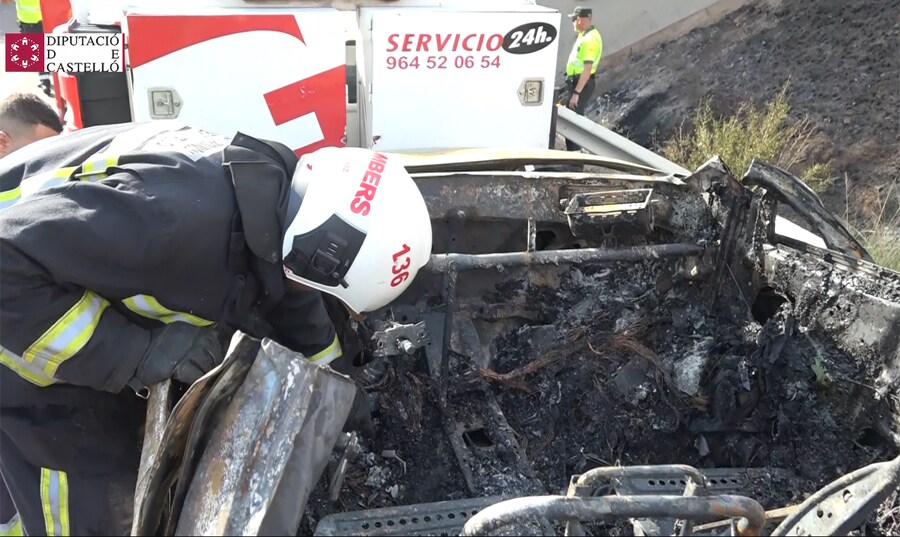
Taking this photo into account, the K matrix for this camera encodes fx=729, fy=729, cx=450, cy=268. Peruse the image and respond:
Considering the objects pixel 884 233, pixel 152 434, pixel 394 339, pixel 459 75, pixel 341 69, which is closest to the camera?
pixel 152 434

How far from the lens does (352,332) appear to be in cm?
256

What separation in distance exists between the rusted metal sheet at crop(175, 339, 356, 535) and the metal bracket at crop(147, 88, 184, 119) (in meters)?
3.34

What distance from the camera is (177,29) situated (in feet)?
13.9

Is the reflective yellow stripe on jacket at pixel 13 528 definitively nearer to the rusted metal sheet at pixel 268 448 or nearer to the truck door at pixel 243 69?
the rusted metal sheet at pixel 268 448

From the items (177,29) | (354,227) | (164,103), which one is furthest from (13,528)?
(177,29)

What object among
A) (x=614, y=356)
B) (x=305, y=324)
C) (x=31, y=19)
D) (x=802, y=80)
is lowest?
(x=614, y=356)

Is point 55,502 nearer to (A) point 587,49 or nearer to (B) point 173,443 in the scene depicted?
(B) point 173,443

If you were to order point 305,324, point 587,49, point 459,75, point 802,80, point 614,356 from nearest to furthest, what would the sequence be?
point 305,324, point 614,356, point 459,75, point 802,80, point 587,49

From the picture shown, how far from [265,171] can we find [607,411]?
1.58 metres

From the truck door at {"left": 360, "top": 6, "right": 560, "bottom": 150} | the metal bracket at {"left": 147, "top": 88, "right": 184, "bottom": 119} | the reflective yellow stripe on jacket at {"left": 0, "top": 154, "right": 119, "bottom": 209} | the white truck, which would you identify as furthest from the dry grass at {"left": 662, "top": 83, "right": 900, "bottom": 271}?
the reflective yellow stripe on jacket at {"left": 0, "top": 154, "right": 119, "bottom": 209}

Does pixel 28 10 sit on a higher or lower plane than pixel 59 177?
higher

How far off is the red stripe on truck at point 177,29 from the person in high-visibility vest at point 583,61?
578 centimetres

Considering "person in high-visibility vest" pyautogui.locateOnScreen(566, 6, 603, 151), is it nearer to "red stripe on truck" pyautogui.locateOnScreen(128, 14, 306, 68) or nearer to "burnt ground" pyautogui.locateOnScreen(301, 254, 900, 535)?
"red stripe on truck" pyautogui.locateOnScreen(128, 14, 306, 68)

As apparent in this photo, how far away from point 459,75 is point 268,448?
3.74 meters
